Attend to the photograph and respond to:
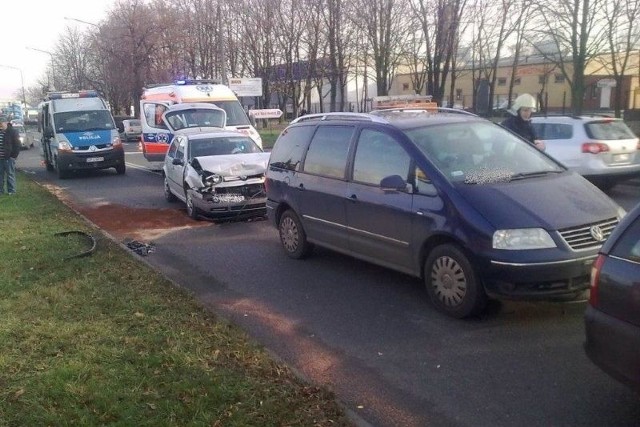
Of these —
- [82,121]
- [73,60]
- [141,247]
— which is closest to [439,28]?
[82,121]

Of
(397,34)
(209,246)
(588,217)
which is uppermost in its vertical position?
(397,34)

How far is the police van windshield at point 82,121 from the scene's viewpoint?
20797mm

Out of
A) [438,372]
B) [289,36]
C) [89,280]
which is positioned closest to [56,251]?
[89,280]

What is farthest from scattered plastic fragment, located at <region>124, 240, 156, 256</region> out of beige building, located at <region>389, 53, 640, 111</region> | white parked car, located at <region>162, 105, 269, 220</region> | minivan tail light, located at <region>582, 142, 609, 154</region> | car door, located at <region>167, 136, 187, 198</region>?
beige building, located at <region>389, 53, 640, 111</region>

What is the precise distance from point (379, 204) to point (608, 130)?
26.4ft

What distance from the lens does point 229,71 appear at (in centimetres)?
4816

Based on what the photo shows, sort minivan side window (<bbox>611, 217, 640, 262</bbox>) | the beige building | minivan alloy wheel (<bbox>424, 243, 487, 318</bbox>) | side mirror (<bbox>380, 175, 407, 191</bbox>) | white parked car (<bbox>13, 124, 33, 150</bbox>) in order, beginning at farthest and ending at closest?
the beige building
white parked car (<bbox>13, 124, 33, 150</bbox>)
side mirror (<bbox>380, 175, 407, 191</bbox>)
minivan alloy wheel (<bbox>424, 243, 487, 318</bbox>)
minivan side window (<bbox>611, 217, 640, 262</bbox>)

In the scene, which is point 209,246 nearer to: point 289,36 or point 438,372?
point 438,372

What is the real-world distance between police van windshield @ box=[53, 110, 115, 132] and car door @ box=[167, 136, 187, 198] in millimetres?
7918

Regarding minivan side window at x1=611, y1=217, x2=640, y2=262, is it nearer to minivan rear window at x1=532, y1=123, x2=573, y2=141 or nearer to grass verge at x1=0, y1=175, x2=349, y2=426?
grass verge at x1=0, y1=175, x2=349, y2=426

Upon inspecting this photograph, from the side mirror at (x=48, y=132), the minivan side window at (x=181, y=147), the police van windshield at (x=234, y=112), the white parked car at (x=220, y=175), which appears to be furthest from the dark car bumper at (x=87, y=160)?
the white parked car at (x=220, y=175)

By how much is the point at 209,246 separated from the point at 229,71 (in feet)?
132

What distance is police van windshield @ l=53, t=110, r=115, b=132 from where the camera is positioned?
68.2 feet

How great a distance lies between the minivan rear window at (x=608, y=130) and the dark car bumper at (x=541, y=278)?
8.10 m
